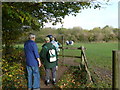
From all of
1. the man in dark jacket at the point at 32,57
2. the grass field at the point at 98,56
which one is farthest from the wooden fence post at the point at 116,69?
the grass field at the point at 98,56

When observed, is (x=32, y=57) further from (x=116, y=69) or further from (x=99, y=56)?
(x=99, y=56)

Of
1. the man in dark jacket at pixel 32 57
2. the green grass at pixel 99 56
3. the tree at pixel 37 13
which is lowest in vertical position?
the green grass at pixel 99 56

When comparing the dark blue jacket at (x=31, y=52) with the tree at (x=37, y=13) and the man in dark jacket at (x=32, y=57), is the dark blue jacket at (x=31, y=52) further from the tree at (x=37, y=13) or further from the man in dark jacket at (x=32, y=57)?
the tree at (x=37, y=13)

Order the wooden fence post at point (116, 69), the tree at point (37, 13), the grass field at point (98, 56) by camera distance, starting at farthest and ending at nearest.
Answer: the grass field at point (98, 56) < the tree at point (37, 13) < the wooden fence post at point (116, 69)

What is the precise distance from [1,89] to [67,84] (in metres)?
2.11

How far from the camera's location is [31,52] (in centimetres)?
403

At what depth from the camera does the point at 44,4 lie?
5652 millimetres

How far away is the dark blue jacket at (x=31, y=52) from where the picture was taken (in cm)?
398

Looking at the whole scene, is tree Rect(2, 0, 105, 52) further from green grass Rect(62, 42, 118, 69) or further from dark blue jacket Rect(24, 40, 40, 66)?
green grass Rect(62, 42, 118, 69)

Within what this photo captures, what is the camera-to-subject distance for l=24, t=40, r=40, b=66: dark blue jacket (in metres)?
3.98

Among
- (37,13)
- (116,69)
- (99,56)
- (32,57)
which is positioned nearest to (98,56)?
(99,56)

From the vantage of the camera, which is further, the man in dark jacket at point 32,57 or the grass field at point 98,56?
the grass field at point 98,56

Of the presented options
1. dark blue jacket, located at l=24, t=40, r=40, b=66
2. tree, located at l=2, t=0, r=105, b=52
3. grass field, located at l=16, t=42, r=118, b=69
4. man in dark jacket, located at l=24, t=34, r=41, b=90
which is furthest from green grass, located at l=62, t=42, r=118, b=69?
dark blue jacket, located at l=24, t=40, r=40, b=66

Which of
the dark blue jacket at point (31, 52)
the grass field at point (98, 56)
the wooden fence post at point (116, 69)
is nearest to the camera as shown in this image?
the wooden fence post at point (116, 69)
